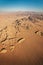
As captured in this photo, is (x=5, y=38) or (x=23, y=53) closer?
(x=23, y=53)

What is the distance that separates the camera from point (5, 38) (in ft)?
34.8

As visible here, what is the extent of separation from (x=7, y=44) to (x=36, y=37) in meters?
3.10

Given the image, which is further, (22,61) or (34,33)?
(34,33)

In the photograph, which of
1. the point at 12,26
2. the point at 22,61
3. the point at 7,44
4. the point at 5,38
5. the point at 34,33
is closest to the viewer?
the point at 22,61

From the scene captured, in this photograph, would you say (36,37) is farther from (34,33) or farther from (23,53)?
(23,53)

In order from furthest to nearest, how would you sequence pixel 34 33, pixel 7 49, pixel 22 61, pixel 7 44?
pixel 34 33 → pixel 7 44 → pixel 7 49 → pixel 22 61

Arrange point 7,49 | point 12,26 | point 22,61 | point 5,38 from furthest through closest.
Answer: point 12,26, point 5,38, point 7,49, point 22,61

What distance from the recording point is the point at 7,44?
961cm

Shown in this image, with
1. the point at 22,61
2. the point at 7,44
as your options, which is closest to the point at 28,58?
the point at 22,61

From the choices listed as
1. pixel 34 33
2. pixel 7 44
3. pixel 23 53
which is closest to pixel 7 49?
pixel 7 44

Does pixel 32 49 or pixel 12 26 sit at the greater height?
pixel 12 26

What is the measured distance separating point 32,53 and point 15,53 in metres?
1.33

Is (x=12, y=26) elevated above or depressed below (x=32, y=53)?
above

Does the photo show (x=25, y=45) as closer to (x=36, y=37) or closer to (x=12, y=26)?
(x=36, y=37)
